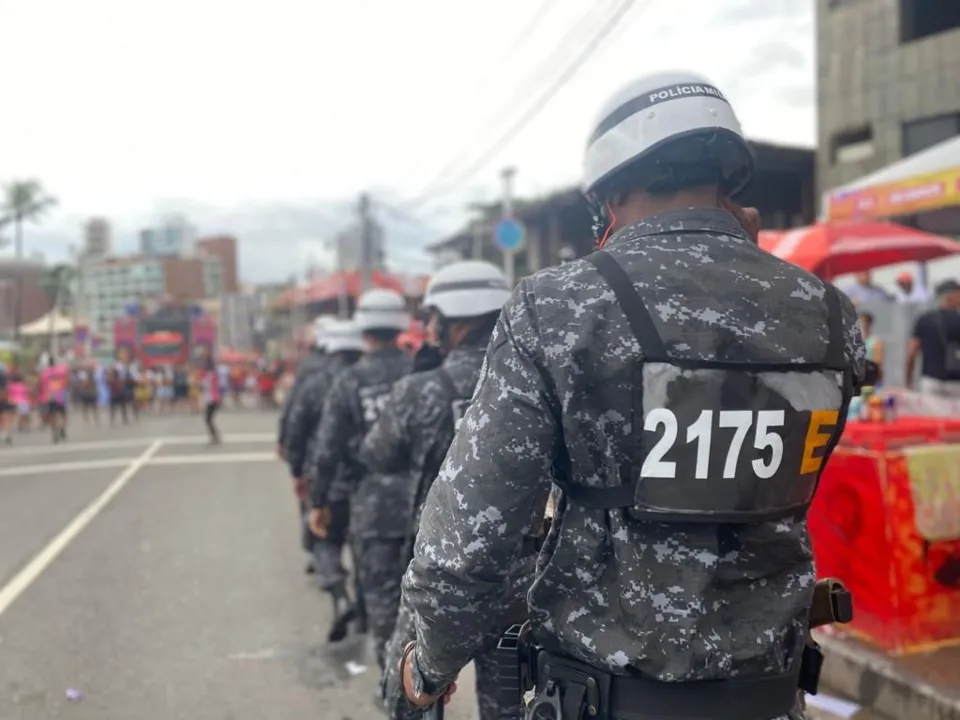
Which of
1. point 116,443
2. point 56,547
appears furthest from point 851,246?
point 116,443

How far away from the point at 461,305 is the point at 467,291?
74 millimetres

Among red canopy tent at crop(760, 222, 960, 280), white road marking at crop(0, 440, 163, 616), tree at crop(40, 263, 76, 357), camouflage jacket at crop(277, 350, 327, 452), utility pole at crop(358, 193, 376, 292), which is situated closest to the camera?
white road marking at crop(0, 440, 163, 616)

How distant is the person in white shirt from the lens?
12.2 meters

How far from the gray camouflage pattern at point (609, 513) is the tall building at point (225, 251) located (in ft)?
375

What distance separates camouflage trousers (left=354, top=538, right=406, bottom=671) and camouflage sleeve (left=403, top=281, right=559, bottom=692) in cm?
246

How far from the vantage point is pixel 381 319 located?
5.04 meters

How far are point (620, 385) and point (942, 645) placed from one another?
3.41 m

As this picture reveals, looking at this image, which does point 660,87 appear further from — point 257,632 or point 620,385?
point 257,632

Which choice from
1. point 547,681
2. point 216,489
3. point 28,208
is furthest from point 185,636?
point 28,208

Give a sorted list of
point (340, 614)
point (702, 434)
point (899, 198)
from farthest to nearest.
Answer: point (899, 198), point (340, 614), point (702, 434)

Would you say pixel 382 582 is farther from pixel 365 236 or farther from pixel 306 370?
pixel 365 236

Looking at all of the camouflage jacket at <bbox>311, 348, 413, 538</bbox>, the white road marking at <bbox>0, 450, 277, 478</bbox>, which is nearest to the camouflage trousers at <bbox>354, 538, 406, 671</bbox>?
the camouflage jacket at <bbox>311, 348, 413, 538</bbox>

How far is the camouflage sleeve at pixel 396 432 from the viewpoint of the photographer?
3.54m

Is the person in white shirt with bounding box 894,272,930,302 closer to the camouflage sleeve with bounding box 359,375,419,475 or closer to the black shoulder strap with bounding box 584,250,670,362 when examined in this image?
the camouflage sleeve with bounding box 359,375,419,475
